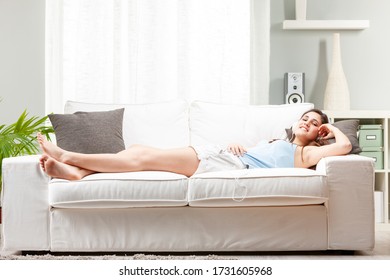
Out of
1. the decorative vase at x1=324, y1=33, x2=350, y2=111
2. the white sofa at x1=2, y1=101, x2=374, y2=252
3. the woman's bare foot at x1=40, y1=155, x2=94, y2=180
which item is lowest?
the white sofa at x1=2, y1=101, x2=374, y2=252

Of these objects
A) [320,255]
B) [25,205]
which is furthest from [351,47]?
[25,205]

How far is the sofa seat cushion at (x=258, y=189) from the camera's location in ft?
11.6

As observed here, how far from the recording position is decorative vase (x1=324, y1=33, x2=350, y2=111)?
17.3ft

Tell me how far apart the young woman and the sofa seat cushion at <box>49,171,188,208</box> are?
0.09m

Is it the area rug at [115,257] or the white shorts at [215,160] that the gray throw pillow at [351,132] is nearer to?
the white shorts at [215,160]

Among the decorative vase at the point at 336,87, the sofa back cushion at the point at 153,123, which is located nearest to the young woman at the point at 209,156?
the sofa back cushion at the point at 153,123

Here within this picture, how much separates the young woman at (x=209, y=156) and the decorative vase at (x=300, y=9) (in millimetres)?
1566

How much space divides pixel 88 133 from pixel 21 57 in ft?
5.64

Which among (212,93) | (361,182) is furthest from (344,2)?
(361,182)

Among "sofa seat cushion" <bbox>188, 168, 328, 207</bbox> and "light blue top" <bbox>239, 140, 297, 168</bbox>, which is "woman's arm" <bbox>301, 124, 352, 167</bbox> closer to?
"light blue top" <bbox>239, 140, 297, 168</bbox>

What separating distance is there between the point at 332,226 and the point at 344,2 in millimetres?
2508

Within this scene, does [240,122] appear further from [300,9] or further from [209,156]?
[300,9]

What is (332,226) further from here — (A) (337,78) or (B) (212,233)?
(A) (337,78)

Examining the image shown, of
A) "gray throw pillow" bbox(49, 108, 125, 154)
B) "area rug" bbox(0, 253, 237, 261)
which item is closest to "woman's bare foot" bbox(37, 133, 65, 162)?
"gray throw pillow" bbox(49, 108, 125, 154)
